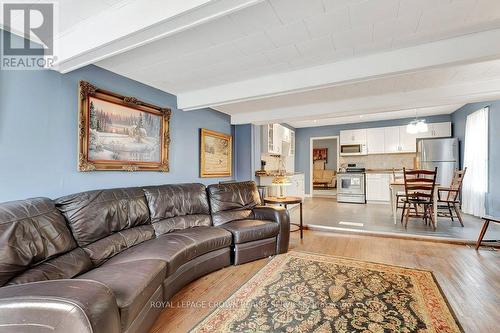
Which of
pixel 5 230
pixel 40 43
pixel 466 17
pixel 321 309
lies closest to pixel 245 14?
pixel 466 17

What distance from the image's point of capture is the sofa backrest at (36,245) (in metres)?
1.36

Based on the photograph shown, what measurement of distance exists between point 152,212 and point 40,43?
186cm

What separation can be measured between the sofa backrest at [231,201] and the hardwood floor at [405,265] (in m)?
0.70

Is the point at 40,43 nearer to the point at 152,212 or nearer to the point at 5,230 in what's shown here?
the point at 5,230

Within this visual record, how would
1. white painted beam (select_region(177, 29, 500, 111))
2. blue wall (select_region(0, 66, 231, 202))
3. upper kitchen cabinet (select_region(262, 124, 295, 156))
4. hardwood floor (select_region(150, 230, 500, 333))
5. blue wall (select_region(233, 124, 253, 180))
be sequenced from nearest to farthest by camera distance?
hardwood floor (select_region(150, 230, 500, 333)) < blue wall (select_region(0, 66, 231, 202)) < white painted beam (select_region(177, 29, 500, 111)) < blue wall (select_region(233, 124, 253, 180)) < upper kitchen cabinet (select_region(262, 124, 295, 156))

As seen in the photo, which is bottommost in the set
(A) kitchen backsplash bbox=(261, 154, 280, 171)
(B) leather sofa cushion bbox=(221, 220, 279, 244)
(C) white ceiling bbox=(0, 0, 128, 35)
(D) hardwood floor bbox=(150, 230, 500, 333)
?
Answer: (D) hardwood floor bbox=(150, 230, 500, 333)

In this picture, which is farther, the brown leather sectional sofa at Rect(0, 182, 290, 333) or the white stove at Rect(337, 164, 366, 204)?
the white stove at Rect(337, 164, 366, 204)

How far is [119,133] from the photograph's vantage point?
2684 millimetres

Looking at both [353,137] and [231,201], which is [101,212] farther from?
[353,137]

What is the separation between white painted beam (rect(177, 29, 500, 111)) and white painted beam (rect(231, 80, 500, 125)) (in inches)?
53.4

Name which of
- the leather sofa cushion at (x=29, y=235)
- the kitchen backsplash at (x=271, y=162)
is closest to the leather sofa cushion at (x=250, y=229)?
the leather sofa cushion at (x=29, y=235)

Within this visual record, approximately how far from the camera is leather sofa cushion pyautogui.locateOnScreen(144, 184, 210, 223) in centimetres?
263

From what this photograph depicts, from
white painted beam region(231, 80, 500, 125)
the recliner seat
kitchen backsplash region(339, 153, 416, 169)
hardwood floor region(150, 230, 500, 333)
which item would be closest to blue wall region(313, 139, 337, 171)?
kitchen backsplash region(339, 153, 416, 169)

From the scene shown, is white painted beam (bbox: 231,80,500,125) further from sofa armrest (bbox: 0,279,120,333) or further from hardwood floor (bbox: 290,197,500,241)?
sofa armrest (bbox: 0,279,120,333)
